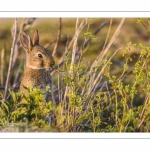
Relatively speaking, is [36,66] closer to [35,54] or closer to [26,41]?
[35,54]

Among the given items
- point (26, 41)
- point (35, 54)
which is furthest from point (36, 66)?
point (26, 41)

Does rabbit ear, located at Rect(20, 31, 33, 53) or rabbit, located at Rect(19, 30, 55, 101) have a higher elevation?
rabbit ear, located at Rect(20, 31, 33, 53)

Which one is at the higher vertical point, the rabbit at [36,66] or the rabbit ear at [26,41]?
the rabbit ear at [26,41]
